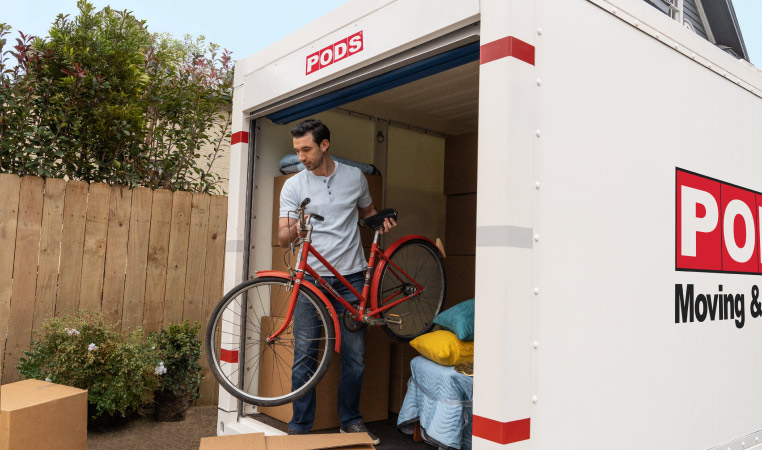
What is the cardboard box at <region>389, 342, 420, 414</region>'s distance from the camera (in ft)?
12.9

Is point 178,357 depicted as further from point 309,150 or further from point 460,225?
point 460,225

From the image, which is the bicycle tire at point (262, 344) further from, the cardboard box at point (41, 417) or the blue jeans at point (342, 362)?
the cardboard box at point (41, 417)

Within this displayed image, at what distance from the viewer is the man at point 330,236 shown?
3.29m

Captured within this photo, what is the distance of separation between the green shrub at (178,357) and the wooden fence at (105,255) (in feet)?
1.20

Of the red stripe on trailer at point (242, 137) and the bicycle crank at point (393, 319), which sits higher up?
the red stripe on trailer at point (242, 137)

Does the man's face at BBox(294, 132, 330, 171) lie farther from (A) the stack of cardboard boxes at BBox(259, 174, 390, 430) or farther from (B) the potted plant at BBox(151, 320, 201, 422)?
(B) the potted plant at BBox(151, 320, 201, 422)

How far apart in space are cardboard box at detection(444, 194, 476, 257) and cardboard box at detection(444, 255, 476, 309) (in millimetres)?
65

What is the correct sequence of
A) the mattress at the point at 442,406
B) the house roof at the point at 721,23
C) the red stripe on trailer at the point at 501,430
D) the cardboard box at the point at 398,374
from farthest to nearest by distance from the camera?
1. the house roof at the point at 721,23
2. the cardboard box at the point at 398,374
3. the mattress at the point at 442,406
4. the red stripe on trailer at the point at 501,430

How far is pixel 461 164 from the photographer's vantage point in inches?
179

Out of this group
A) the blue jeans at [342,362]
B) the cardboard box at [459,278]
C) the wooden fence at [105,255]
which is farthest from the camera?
the cardboard box at [459,278]

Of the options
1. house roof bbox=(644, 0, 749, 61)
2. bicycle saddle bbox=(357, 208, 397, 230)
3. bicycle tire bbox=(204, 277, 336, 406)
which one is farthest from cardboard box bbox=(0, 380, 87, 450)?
house roof bbox=(644, 0, 749, 61)

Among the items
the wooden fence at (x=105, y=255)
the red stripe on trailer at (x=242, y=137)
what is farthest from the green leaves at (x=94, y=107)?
the red stripe on trailer at (x=242, y=137)

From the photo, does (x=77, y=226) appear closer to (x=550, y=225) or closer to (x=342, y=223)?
(x=342, y=223)

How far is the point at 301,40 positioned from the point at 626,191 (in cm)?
179
